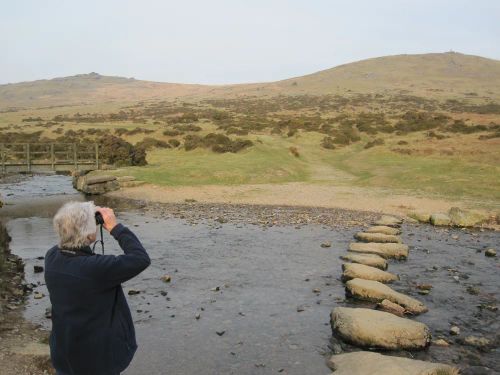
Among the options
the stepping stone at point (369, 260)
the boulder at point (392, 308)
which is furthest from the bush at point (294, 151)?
the boulder at point (392, 308)

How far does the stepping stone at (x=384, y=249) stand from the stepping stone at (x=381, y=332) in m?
6.18

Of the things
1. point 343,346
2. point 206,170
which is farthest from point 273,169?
point 343,346

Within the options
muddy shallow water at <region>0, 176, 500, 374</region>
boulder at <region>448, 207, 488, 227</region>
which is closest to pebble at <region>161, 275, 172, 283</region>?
muddy shallow water at <region>0, 176, 500, 374</region>

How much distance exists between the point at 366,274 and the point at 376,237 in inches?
190

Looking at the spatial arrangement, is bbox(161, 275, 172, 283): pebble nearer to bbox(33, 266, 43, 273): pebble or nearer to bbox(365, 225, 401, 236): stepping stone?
bbox(33, 266, 43, 273): pebble

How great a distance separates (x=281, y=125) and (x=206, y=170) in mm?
23896

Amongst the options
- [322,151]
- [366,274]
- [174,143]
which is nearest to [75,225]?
[366,274]

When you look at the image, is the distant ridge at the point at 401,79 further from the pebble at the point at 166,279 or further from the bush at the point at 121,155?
the pebble at the point at 166,279

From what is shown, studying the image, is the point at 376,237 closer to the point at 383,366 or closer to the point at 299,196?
the point at 299,196

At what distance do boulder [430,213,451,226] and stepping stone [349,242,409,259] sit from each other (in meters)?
5.61

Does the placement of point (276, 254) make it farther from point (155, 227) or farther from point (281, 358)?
point (281, 358)

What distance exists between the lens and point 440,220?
2130 centimetres

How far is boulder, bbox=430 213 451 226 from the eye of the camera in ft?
69.6

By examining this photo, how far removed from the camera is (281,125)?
180 feet
